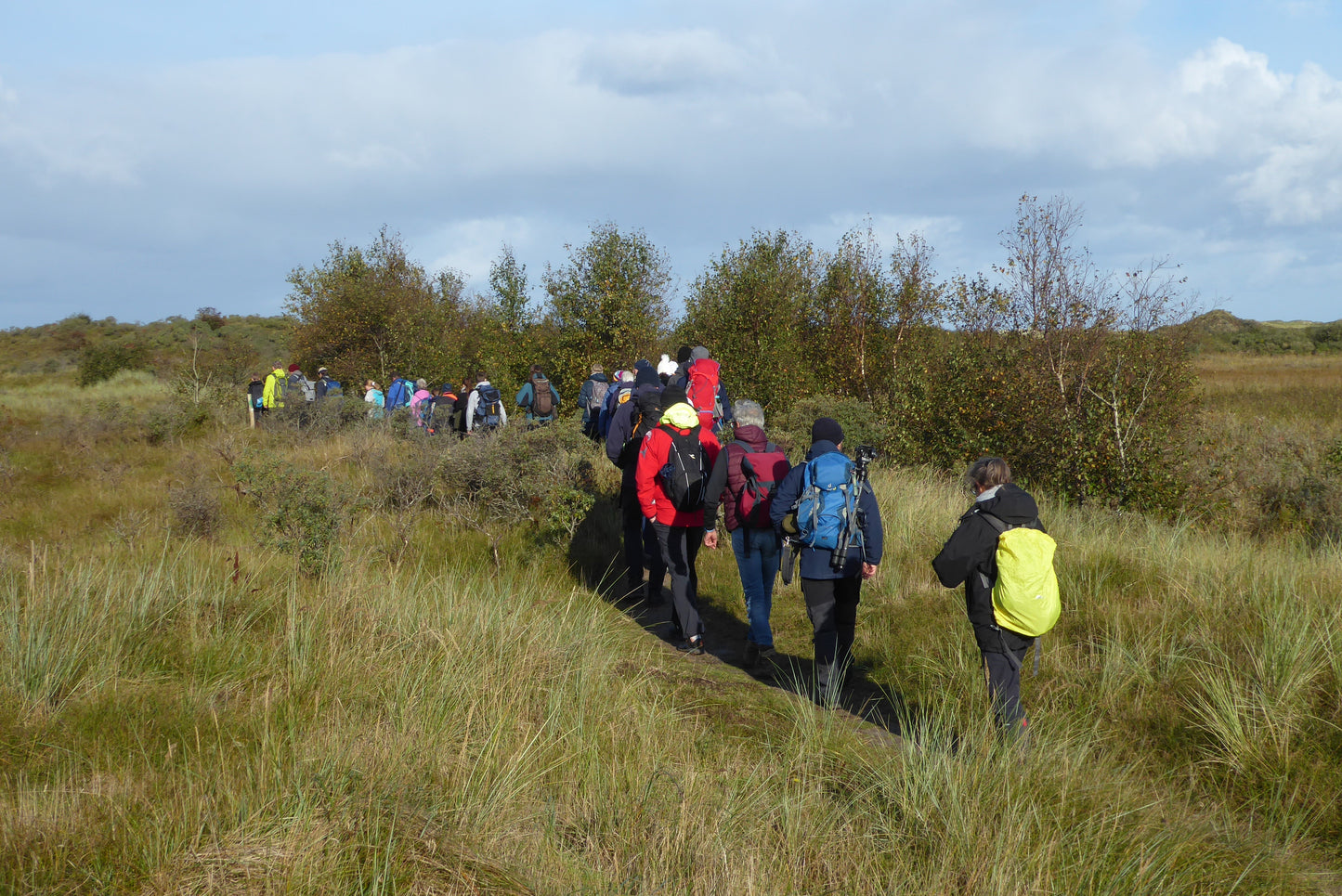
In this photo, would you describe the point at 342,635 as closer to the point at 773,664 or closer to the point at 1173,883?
the point at 773,664

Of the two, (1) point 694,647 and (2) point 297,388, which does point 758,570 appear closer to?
(1) point 694,647

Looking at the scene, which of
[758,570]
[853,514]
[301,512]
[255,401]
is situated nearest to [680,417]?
[758,570]

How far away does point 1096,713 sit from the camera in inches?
204

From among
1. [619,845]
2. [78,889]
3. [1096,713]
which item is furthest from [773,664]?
[78,889]

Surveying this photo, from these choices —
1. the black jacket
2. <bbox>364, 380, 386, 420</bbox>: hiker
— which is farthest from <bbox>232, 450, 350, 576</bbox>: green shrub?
<bbox>364, 380, 386, 420</bbox>: hiker

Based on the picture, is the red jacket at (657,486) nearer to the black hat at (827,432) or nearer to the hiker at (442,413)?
the black hat at (827,432)

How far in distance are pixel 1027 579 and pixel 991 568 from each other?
0.60ft

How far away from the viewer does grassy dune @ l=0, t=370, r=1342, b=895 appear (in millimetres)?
2984

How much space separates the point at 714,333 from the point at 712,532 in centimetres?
1546

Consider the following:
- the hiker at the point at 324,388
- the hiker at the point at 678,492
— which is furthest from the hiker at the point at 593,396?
the hiker at the point at 324,388

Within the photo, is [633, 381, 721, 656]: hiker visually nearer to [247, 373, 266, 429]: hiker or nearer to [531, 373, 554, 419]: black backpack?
[531, 373, 554, 419]: black backpack

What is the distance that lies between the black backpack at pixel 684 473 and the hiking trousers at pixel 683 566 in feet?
0.77

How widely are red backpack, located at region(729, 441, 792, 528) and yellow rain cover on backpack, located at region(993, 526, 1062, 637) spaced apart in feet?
7.36

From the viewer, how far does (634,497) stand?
8242 millimetres
